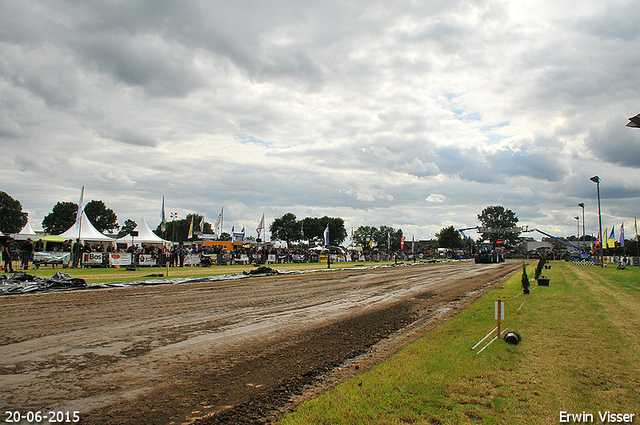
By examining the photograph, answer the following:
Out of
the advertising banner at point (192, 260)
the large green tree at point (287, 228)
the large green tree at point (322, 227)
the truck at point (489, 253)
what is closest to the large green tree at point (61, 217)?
the large green tree at point (287, 228)

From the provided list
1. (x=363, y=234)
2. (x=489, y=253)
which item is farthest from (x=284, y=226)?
(x=489, y=253)

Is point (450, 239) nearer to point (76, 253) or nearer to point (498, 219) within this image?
point (498, 219)

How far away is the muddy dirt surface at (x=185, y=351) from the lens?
4379 millimetres

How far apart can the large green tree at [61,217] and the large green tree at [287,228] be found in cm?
6578

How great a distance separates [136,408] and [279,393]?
170 cm

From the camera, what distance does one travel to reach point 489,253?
50062 millimetres

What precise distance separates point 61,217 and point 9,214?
17.7 meters

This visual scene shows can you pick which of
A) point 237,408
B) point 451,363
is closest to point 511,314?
point 451,363

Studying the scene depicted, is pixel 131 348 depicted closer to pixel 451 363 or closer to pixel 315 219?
pixel 451 363

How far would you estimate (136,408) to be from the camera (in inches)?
167

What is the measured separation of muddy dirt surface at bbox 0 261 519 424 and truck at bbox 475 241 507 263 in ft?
133

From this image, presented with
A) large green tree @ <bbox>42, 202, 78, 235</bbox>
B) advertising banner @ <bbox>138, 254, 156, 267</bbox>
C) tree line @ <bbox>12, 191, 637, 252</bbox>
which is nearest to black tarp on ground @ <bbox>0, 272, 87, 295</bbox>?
advertising banner @ <bbox>138, 254, 156, 267</bbox>

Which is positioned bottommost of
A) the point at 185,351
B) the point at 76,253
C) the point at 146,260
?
the point at 185,351

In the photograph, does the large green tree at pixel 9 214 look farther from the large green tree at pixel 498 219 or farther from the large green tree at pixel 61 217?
the large green tree at pixel 498 219
